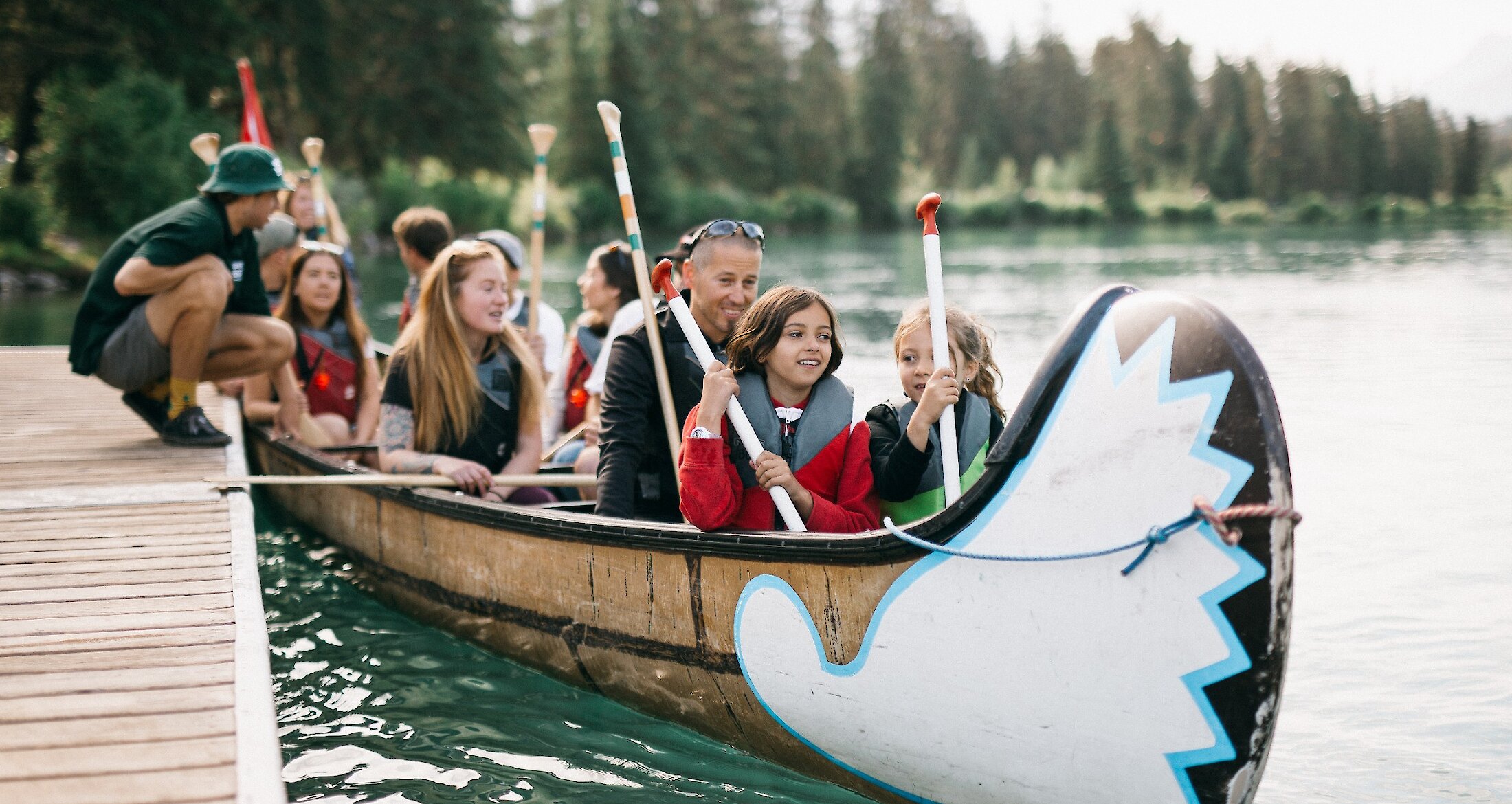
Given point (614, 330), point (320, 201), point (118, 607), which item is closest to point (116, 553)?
point (118, 607)

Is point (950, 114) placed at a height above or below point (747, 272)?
above

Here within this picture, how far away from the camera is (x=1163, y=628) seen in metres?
2.76

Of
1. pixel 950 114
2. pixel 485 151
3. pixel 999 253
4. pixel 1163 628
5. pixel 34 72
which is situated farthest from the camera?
pixel 950 114

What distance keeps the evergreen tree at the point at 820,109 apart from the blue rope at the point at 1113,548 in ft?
206

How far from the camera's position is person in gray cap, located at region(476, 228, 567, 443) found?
6625 mm

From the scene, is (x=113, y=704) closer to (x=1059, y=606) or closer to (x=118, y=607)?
(x=118, y=607)

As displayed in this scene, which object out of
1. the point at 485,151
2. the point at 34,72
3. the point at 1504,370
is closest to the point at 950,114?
the point at 485,151

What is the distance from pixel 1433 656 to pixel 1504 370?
900cm

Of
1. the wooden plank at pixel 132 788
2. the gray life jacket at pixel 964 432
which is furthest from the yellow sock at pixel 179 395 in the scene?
the gray life jacket at pixel 964 432

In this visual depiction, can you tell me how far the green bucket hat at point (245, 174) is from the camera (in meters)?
5.56

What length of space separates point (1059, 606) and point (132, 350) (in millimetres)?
4733

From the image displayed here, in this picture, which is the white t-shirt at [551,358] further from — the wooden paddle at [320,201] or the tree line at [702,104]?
the tree line at [702,104]

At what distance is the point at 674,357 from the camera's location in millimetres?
4211

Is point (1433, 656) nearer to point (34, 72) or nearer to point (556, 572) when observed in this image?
point (556, 572)
